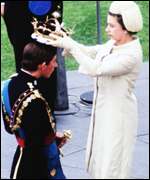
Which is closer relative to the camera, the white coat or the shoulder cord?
the shoulder cord

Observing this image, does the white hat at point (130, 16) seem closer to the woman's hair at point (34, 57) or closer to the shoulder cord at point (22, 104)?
the woman's hair at point (34, 57)

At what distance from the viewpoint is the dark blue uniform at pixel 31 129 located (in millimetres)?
4383

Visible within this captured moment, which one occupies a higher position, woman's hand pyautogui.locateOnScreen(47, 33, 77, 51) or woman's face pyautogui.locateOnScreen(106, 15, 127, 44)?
woman's face pyautogui.locateOnScreen(106, 15, 127, 44)

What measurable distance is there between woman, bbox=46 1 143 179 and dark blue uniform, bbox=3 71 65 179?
1.88 ft

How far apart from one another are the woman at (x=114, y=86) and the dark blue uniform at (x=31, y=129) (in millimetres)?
574

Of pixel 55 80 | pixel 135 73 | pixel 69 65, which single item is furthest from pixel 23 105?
pixel 69 65

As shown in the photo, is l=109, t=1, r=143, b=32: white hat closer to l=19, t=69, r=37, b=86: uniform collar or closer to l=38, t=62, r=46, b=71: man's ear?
l=38, t=62, r=46, b=71: man's ear

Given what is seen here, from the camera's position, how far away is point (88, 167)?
17.9ft

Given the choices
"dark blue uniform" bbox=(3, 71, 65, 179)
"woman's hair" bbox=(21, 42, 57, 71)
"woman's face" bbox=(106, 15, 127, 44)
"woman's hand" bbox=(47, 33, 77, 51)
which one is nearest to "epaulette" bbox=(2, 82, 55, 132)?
"dark blue uniform" bbox=(3, 71, 65, 179)

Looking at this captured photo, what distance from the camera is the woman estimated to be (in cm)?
497

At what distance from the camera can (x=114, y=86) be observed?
5086mm

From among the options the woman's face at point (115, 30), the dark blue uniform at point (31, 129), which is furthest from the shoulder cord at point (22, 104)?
the woman's face at point (115, 30)

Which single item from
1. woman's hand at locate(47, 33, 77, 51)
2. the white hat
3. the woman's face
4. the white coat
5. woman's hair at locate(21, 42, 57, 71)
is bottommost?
the white coat

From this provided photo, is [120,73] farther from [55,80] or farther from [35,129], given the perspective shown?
[55,80]
